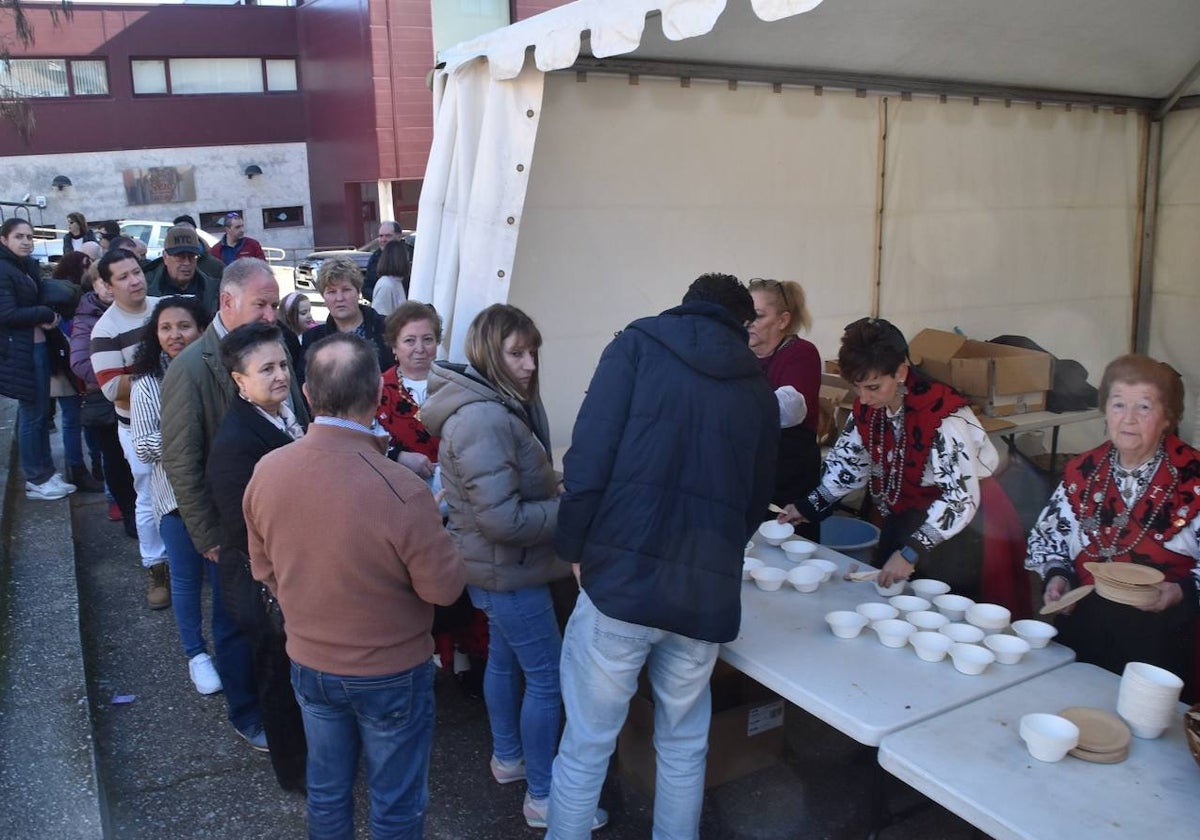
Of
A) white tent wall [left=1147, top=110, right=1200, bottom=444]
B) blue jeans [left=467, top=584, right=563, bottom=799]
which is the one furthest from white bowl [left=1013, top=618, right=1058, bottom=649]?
white tent wall [left=1147, top=110, right=1200, bottom=444]

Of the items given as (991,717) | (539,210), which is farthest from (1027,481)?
(991,717)

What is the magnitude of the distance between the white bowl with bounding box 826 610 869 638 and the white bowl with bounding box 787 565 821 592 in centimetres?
26

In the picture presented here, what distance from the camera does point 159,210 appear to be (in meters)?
20.8

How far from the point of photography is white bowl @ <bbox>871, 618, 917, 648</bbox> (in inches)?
91.8

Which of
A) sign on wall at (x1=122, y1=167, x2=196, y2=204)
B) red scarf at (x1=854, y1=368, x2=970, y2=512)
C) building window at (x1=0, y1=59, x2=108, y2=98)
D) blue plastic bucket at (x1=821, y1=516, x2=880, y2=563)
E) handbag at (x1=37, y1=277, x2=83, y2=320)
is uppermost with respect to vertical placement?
building window at (x1=0, y1=59, x2=108, y2=98)

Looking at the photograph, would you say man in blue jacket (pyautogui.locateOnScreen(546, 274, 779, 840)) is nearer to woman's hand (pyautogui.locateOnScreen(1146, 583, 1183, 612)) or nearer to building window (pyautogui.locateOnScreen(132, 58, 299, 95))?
woman's hand (pyautogui.locateOnScreen(1146, 583, 1183, 612))

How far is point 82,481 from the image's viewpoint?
5836mm

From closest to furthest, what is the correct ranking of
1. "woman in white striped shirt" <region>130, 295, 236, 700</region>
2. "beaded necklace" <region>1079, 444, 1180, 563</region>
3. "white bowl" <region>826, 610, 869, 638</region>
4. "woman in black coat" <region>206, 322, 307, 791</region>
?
"white bowl" <region>826, 610, 869, 638</region> → "beaded necklace" <region>1079, 444, 1180, 563</region> → "woman in black coat" <region>206, 322, 307, 791</region> → "woman in white striped shirt" <region>130, 295, 236, 700</region>

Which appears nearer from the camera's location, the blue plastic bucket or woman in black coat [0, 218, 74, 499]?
the blue plastic bucket

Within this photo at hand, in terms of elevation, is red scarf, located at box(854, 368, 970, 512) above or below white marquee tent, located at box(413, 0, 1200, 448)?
below

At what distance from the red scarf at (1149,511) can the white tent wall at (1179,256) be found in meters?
4.09

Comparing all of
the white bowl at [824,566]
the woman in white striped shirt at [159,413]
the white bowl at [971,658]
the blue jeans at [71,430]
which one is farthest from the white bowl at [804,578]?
the blue jeans at [71,430]

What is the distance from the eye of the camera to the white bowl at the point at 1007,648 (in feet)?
7.35

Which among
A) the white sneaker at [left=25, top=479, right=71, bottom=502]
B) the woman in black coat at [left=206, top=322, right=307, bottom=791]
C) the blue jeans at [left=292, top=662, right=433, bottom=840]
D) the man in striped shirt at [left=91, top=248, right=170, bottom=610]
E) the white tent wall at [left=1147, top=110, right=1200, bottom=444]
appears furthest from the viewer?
the white tent wall at [left=1147, top=110, right=1200, bottom=444]
